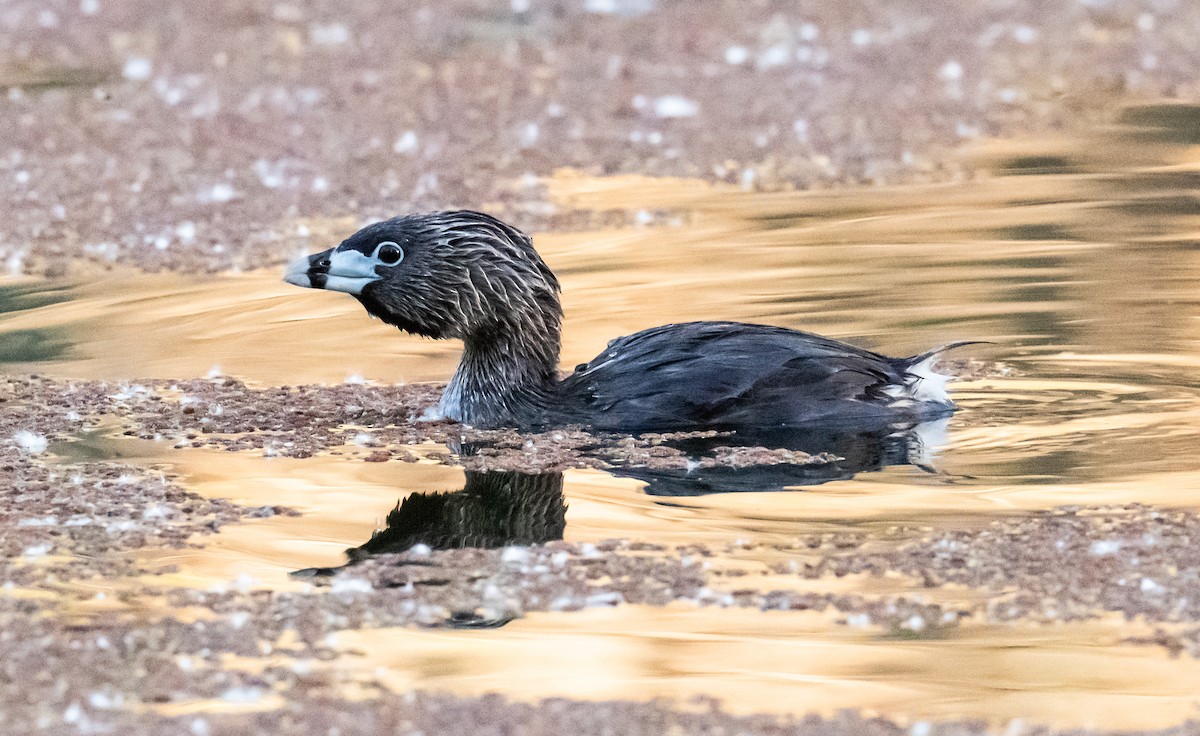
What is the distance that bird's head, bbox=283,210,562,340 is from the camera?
877 centimetres

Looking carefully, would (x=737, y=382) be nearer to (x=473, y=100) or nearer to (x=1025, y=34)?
(x=473, y=100)

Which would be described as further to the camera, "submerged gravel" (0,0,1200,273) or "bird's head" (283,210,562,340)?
"submerged gravel" (0,0,1200,273)

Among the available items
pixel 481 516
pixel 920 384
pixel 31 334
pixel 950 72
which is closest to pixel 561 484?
pixel 481 516

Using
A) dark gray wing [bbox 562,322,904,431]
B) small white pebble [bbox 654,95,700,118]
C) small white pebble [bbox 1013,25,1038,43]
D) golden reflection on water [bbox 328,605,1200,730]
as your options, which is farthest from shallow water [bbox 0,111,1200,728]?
small white pebble [bbox 1013,25,1038,43]

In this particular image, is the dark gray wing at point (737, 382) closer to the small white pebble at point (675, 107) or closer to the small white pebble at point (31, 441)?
the small white pebble at point (31, 441)

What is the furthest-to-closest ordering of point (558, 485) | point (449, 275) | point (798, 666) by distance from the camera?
point (449, 275), point (558, 485), point (798, 666)

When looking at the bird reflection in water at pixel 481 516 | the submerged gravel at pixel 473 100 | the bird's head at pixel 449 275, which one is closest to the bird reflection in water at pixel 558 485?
the bird reflection in water at pixel 481 516

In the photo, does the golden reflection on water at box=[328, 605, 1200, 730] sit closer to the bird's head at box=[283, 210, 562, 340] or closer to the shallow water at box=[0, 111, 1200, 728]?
the shallow water at box=[0, 111, 1200, 728]

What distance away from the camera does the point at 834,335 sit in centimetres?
977

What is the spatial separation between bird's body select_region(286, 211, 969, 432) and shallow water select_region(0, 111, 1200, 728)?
55 cm

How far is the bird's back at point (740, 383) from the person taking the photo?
27.0ft

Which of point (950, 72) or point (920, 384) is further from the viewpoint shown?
point (950, 72)

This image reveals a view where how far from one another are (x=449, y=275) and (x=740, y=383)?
1475 mm

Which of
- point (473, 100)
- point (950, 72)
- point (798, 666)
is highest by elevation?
point (950, 72)
